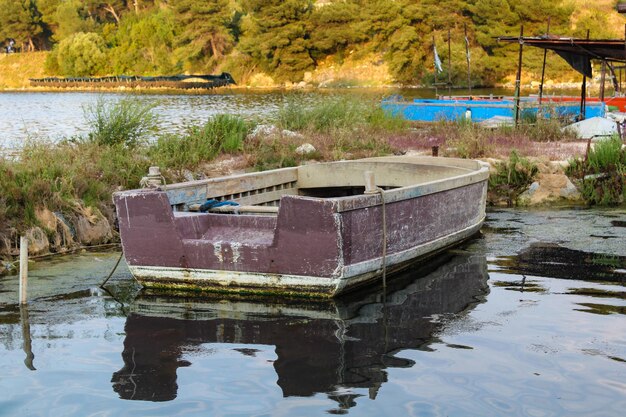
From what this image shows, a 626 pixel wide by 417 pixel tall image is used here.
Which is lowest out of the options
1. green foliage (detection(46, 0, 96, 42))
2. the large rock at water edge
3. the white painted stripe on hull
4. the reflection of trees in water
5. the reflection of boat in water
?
the reflection of boat in water

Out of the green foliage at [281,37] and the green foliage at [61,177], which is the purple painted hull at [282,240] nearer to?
the green foliage at [61,177]

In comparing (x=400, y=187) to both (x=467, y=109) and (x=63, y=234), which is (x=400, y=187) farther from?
(x=467, y=109)

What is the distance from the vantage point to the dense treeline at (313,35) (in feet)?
233

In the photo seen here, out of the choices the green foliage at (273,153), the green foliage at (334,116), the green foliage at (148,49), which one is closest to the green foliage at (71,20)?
the green foliage at (148,49)

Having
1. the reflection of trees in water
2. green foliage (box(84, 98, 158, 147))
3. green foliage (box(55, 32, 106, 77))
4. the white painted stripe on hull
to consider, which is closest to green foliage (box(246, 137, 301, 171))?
green foliage (box(84, 98, 158, 147))

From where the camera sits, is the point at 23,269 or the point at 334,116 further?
the point at 334,116

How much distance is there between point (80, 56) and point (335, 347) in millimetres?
102053

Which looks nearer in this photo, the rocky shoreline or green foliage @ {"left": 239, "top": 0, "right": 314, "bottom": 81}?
the rocky shoreline

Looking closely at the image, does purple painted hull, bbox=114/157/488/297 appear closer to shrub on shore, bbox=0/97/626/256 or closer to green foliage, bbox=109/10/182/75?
shrub on shore, bbox=0/97/626/256

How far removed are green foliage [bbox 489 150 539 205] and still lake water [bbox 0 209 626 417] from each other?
15.6 feet

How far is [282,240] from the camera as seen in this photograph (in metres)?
8.70

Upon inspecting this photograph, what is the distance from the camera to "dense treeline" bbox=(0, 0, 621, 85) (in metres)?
70.9

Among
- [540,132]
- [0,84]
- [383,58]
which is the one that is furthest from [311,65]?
[540,132]

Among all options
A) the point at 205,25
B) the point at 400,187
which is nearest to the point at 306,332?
the point at 400,187
